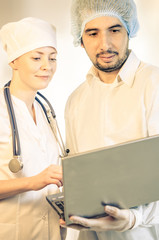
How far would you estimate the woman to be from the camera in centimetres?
132

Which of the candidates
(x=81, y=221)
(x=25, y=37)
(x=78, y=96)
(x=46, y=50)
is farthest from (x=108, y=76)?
(x=81, y=221)

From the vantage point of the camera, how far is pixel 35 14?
1940 millimetres

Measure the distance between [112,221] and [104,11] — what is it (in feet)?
2.78

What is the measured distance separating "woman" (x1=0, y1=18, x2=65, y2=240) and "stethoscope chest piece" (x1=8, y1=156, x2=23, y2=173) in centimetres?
4

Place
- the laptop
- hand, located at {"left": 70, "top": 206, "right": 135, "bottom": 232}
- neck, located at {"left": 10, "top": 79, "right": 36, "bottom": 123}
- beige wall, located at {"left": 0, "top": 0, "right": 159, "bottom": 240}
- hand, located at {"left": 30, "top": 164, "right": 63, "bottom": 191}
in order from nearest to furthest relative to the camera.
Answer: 1. the laptop
2. hand, located at {"left": 70, "top": 206, "right": 135, "bottom": 232}
3. hand, located at {"left": 30, "top": 164, "right": 63, "bottom": 191}
4. neck, located at {"left": 10, "top": 79, "right": 36, "bottom": 123}
5. beige wall, located at {"left": 0, "top": 0, "right": 159, "bottom": 240}

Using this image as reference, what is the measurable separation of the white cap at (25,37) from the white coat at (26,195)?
0.19m

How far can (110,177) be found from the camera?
1020mm

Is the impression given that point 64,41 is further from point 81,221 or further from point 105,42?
point 81,221

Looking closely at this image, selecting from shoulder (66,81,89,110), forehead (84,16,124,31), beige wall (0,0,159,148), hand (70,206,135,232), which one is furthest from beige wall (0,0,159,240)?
hand (70,206,135,232)

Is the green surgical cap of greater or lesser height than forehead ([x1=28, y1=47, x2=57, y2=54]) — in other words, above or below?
above

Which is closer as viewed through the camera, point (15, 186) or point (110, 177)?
point (110, 177)

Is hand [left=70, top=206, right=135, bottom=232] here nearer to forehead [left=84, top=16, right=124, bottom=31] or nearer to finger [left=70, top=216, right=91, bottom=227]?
finger [left=70, top=216, right=91, bottom=227]

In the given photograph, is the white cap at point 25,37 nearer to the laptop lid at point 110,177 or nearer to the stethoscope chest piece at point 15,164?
the stethoscope chest piece at point 15,164

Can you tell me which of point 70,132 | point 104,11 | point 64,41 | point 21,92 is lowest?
point 70,132
